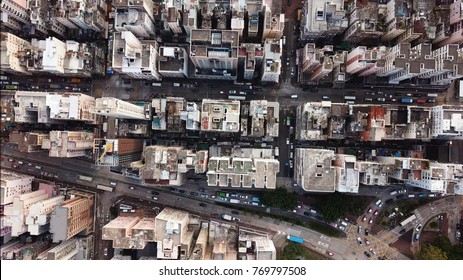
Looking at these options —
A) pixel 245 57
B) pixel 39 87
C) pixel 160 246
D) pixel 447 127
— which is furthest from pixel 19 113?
pixel 447 127

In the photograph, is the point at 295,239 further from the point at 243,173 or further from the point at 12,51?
the point at 12,51

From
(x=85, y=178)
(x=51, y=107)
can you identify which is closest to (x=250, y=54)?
(x=51, y=107)

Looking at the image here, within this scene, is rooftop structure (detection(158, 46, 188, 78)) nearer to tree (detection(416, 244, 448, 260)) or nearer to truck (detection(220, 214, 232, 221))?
truck (detection(220, 214, 232, 221))

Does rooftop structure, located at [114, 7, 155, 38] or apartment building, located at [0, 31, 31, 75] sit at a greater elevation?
rooftop structure, located at [114, 7, 155, 38]

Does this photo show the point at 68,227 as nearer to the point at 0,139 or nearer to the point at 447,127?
the point at 0,139

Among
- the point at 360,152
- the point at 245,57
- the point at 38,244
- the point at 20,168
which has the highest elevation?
the point at 245,57

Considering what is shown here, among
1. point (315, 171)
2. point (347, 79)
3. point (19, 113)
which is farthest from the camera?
point (347, 79)

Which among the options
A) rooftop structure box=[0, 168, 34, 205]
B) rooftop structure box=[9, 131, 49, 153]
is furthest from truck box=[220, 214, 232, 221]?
rooftop structure box=[0, 168, 34, 205]
